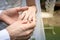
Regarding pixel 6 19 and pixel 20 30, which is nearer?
pixel 20 30

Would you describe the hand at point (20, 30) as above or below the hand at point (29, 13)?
below

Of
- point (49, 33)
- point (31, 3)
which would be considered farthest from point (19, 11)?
point (49, 33)

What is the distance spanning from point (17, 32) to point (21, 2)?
1.17 feet

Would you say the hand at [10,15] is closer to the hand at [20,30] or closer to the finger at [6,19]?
the finger at [6,19]

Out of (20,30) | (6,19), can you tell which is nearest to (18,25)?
(20,30)

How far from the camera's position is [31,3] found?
0.86m

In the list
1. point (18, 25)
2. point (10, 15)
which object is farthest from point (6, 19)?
point (18, 25)

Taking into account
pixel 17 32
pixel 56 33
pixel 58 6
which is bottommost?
pixel 56 33

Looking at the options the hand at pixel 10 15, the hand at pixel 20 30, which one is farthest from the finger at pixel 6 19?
the hand at pixel 20 30

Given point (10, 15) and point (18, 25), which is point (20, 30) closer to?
point (18, 25)

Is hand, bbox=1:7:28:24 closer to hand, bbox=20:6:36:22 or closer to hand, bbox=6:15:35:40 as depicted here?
hand, bbox=20:6:36:22

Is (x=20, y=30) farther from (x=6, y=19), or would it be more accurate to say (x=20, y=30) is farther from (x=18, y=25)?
(x=6, y=19)

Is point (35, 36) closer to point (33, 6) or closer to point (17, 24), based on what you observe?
point (33, 6)

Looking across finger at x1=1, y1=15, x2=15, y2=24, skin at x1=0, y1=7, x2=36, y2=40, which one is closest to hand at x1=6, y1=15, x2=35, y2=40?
skin at x1=0, y1=7, x2=36, y2=40
